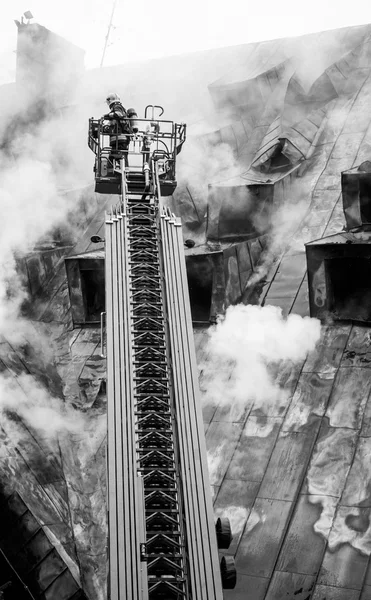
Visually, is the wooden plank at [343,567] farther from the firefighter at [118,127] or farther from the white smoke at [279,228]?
the firefighter at [118,127]

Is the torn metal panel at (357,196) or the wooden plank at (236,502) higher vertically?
the torn metal panel at (357,196)

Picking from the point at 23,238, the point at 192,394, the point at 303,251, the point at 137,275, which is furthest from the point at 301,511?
the point at 23,238

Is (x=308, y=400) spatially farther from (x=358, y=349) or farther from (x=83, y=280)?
(x=83, y=280)

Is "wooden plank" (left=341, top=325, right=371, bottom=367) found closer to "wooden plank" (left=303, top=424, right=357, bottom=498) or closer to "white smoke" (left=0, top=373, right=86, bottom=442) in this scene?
"wooden plank" (left=303, top=424, right=357, bottom=498)

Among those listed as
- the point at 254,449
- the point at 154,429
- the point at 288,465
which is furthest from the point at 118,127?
the point at 154,429

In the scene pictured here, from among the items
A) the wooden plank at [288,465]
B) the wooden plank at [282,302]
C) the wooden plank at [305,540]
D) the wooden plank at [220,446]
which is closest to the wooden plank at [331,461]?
the wooden plank at [288,465]

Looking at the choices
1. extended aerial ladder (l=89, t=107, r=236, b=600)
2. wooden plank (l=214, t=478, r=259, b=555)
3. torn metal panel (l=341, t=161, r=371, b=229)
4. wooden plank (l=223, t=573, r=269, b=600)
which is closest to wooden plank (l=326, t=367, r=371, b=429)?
wooden plank (l=214, t=478, r=259, b=555)
